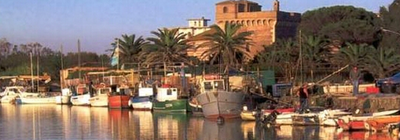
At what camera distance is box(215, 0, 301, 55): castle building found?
9657 cm

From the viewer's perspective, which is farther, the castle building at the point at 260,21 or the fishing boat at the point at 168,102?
the castle building at the point at 260,21

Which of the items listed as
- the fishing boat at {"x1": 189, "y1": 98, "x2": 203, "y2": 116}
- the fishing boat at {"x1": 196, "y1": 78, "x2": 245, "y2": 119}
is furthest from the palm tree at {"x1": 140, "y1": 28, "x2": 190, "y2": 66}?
the fishing boat at {"x1": 196, "y1": 78, "x2": 245, "y2": 119}

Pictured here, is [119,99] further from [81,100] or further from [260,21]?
[260,21]

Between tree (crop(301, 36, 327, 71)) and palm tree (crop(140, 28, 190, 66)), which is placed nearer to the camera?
→ tree (crop(301, 36, 327, 71))

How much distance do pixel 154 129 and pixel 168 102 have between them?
13.4m

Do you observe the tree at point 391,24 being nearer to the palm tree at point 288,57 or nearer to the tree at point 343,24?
the tree at point 343,24

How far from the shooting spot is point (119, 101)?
221 feet

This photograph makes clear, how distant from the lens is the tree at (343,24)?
251 ft

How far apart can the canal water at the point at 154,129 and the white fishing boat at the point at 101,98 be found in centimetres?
1426

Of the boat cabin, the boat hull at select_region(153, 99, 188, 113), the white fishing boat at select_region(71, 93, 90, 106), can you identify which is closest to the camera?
the boat cabin

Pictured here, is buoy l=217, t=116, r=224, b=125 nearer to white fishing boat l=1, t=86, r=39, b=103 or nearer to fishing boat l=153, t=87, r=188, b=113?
fishing boat l=153, t=87, r=188, b=113

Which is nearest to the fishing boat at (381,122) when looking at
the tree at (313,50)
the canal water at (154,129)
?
the canal water at (154,129)

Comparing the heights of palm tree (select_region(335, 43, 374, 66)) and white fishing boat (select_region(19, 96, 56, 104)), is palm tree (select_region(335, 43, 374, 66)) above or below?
above

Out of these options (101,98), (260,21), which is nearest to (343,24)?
(260,21)
